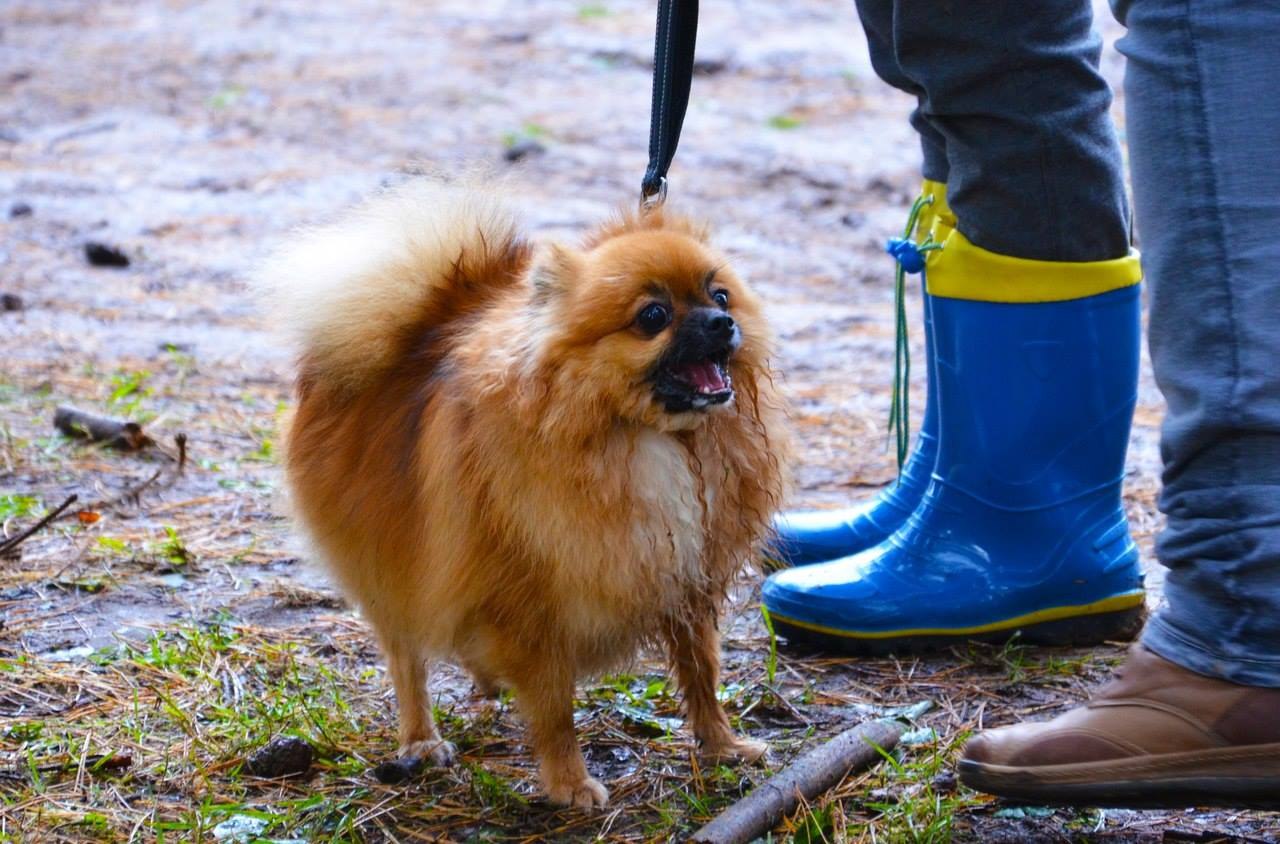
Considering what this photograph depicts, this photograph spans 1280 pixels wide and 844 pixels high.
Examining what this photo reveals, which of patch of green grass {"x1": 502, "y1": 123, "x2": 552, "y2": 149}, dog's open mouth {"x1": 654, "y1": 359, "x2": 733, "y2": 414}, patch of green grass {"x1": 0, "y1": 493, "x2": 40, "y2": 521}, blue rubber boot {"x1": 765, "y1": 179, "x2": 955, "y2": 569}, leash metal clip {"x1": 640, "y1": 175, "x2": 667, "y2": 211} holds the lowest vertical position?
patch of green grass {"x1": 0, "y1": 493, "x2": 40, "y2": 521}

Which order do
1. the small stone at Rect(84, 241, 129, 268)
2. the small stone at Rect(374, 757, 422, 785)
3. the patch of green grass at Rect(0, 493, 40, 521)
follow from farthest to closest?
the small stone at Rect(84, 241, 129, 268), the patch of green grass at Rect(0, 493, 40, 521), the small stone at Rect(374, 757, 422, 785)

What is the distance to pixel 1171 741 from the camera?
6.30 feet

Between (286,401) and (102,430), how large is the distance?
2.29ft

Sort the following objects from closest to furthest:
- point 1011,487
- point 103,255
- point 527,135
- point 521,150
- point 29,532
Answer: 1. point 1011,487
2. point 29,532
3. point 103,255
4. point 521,150
5. point 527,135

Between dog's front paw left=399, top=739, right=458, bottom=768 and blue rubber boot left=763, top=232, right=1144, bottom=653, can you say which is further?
blue rubber boot left=763, top=232, right=1144, bottom=653

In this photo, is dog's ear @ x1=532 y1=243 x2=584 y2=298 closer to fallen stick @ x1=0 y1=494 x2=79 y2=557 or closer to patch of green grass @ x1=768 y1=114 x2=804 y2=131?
fallen stick @ x1=0 y1=494 x2=79 y2=557

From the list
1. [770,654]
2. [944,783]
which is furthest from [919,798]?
[770,654]

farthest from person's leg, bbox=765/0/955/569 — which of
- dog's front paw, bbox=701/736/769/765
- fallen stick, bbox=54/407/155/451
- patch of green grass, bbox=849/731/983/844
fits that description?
fallen stick, bbox=54/407/155/451

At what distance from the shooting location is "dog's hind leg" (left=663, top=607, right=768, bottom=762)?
102 inches

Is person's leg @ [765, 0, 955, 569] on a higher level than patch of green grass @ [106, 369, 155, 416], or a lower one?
higher

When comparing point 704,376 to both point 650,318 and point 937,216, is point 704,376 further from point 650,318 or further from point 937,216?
point 937,216

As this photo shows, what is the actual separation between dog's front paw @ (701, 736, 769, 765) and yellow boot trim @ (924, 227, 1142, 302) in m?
1.00

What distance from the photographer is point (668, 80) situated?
104 inches

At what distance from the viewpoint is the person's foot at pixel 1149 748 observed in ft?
6.14
